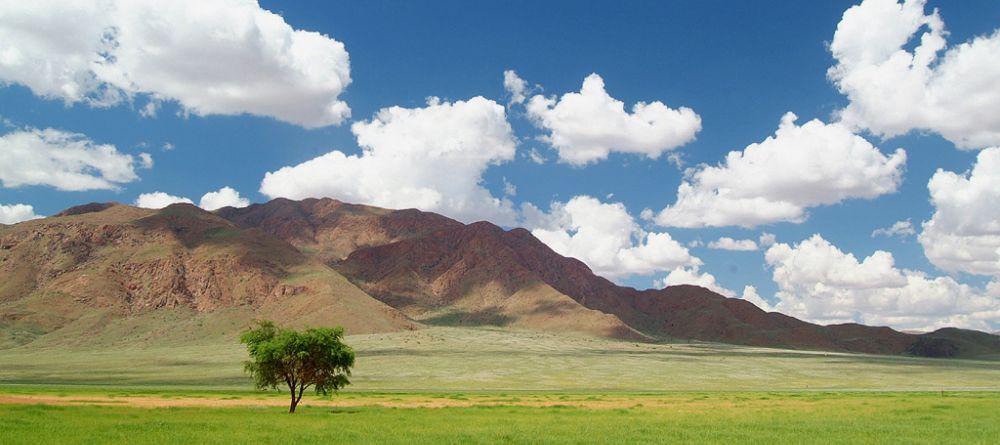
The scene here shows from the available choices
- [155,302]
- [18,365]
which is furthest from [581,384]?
[155,302]


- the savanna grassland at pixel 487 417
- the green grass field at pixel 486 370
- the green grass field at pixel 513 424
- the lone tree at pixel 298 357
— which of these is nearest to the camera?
the green grass field at pixel 513 424

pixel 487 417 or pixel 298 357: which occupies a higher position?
pixel 298 357

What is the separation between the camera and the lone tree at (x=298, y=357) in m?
47.8

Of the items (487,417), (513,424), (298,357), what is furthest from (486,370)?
(513,424)

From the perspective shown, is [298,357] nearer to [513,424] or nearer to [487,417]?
[487,417]

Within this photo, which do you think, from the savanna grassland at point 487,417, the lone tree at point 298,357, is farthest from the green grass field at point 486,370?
the lone tree at point 298,357

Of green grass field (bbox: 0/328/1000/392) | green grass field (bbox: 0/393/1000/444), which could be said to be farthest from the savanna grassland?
green grass field (bbox: 0/328/1000/392)

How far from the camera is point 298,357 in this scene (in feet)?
157

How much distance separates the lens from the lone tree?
47844 mm

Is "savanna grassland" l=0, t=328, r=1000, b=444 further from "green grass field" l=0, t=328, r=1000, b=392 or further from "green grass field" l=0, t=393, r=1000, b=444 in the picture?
"green grass field" l=0, t=328, r=1000, b=392

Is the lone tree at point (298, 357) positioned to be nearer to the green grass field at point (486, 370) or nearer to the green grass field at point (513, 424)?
the green grass field at point (513, 424)

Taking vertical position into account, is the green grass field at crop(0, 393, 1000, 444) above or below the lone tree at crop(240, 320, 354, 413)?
below

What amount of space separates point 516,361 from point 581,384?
39.1 m

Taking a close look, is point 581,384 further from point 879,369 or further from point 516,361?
point 879,369
